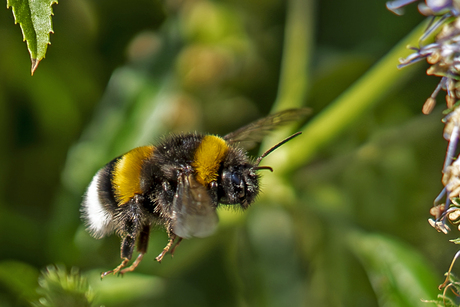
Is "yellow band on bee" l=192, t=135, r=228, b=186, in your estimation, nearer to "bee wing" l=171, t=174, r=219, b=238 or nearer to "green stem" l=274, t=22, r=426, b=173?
"bee wing" l=171, t=174, r=219, b=238

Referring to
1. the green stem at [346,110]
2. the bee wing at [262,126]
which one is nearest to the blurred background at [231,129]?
the green stem at [346,110]

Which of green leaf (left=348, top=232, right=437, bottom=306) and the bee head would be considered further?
green leaf (left=348, top=232, right=437, bottom=306)

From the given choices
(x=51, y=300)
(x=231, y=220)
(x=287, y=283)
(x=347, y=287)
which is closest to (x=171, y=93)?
(x=231, y=220)

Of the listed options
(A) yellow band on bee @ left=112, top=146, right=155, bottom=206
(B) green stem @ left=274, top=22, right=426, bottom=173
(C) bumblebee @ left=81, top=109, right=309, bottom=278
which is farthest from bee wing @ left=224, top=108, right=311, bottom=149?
(B) green stem @ left=274, top=22, right=426, bottom=173

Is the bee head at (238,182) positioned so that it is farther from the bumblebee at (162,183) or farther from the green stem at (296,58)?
the green stem at (296,58)

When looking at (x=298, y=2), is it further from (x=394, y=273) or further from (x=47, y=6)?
(x=47, y=6)
